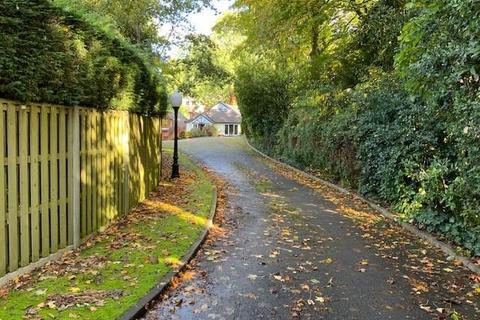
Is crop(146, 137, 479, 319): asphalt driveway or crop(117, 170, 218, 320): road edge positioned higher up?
crop(117, 170, 218, 320): road edge

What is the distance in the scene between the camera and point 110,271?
591cm

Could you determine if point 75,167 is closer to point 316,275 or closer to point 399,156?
point 316,275

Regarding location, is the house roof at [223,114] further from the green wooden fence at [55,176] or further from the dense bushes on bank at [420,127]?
the green wooden fence at [55,176]

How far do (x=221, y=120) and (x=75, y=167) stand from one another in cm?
7221

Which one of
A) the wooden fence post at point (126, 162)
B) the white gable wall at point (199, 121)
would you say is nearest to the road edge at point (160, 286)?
the wooden fence post at point (126, 162)

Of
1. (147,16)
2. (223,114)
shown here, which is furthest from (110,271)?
(223,114)

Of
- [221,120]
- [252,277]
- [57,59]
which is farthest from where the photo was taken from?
[221,120]

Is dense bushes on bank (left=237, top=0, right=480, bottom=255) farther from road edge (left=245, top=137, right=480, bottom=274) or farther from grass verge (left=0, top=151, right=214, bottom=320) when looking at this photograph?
grass verge (left=0, top=151, right=214, bottom=320)

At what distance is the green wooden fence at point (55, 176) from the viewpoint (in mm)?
5250

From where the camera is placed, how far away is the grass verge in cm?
464

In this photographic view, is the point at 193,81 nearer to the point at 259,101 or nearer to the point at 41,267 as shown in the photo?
the point at 259,101

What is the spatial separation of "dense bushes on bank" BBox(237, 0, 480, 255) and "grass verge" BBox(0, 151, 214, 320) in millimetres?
4489

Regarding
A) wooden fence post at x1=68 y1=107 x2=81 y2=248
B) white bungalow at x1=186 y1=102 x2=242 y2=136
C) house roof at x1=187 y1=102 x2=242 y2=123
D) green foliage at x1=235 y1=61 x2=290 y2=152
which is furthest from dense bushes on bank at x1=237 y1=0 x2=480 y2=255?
house roof at x1=187 y1=102 x2=242 y2=123

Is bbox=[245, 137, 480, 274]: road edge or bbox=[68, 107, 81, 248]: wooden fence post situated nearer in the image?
bbox=[68, 107, 81, 248]: wooden fence post
